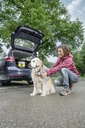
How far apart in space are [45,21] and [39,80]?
13.7 m

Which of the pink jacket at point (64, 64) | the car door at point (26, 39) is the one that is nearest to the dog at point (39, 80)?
the pink jacket at point (64, 64)

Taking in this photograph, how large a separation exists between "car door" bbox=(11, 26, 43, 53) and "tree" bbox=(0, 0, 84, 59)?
9648mm

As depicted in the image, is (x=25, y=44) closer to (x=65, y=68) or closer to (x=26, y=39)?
(x=26, y=39)

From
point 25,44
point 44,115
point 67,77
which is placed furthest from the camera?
point 25,44

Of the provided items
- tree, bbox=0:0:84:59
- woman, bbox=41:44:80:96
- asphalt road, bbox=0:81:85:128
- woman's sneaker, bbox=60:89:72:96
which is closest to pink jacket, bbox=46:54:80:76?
woman, bbox=41:44:80:96

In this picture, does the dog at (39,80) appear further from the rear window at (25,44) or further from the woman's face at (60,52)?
the rear window at (25,44)

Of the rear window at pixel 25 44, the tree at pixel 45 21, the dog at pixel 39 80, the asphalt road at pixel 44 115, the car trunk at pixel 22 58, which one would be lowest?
the asphalt road at pixel 44 115

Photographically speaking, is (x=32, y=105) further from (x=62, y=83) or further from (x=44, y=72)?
(x=62, y=83)

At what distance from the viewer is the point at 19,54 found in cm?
802

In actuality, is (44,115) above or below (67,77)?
below

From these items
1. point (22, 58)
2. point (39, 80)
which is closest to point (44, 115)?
point (39, 80)

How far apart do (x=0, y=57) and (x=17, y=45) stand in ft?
3.23

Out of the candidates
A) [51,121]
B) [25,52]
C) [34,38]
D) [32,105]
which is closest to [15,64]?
[25,52]

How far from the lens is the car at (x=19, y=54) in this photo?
7.53 meters
